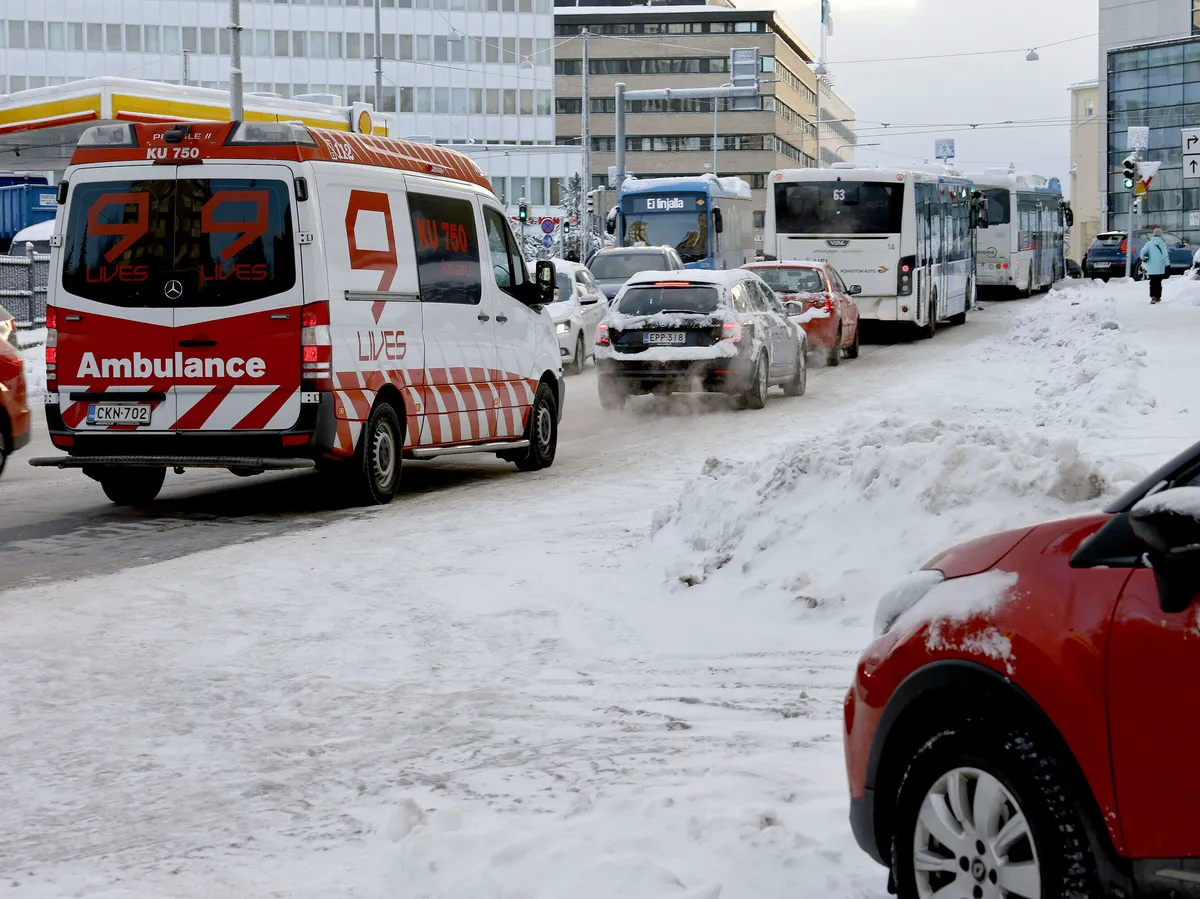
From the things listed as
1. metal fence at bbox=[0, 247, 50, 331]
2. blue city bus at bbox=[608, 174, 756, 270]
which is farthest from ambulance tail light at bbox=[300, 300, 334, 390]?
blue city bus at bbox=[608, 174, 756, 270]

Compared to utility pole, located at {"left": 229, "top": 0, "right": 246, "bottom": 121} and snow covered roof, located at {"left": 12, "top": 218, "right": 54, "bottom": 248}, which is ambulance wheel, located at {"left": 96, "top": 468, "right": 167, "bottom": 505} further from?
snow covered roof, located at {"left": 12, "top": 218, "right": 54, "bottom": 248}

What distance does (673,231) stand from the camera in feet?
137

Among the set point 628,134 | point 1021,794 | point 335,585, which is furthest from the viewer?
point 628,134

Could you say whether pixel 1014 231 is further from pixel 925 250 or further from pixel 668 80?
pixel 668 80

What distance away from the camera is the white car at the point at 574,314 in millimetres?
26734

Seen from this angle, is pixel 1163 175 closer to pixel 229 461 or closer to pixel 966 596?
pixel 229 461

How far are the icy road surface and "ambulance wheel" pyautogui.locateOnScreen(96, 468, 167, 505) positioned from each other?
172cm

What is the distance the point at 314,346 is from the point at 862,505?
165 inches

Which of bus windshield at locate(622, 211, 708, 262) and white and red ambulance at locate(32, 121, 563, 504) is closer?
white and red ambulance at locate(32, 121, 563, 504)

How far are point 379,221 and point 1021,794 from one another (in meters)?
9.30

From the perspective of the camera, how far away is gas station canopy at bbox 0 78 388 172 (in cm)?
4188

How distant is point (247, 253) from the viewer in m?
11.4

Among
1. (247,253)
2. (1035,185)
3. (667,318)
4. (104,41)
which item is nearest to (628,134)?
(104,41)

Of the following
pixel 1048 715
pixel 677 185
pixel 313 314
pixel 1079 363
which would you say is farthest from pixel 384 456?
pixel 677 185
